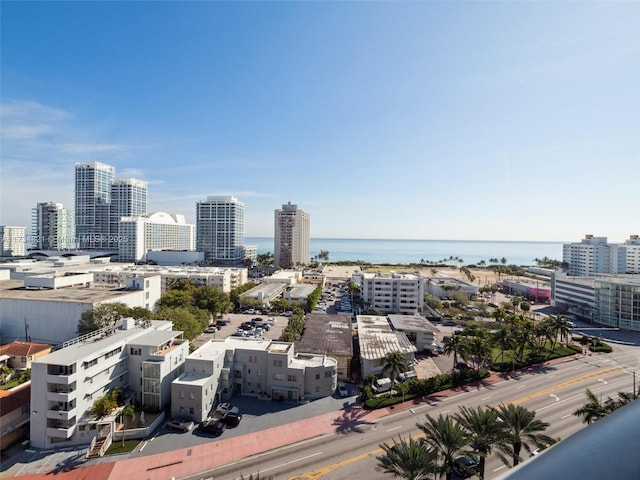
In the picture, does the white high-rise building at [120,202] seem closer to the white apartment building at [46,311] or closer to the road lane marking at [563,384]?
the white apartment building at [46,311]

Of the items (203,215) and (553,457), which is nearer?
(553,457)

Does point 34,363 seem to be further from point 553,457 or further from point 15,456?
point 553,457

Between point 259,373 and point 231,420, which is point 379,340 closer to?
point 259,373

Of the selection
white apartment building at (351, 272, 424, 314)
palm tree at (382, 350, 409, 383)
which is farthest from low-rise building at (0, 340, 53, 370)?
white apartment building at (351, 272, 424, 314)

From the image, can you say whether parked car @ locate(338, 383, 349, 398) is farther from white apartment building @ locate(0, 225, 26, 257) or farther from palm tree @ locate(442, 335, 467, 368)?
white apartment building @ locate(0, 225, 26, 257)

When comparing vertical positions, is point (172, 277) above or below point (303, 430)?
above

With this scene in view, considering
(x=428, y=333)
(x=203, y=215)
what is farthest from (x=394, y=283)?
(x=203, y=215)

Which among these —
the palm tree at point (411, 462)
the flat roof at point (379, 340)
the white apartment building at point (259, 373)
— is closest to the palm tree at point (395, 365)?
the flat roof at point (379, 340)
